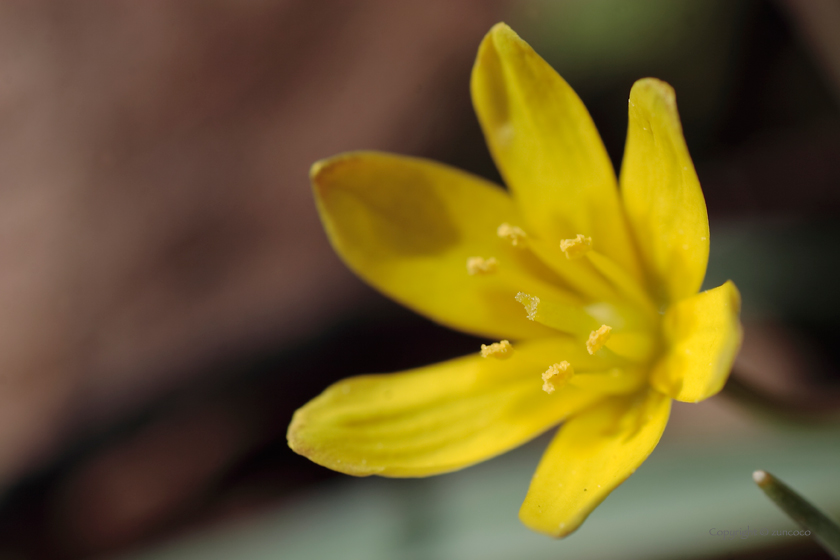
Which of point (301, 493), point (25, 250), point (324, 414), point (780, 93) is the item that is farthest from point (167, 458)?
point (780, 93)

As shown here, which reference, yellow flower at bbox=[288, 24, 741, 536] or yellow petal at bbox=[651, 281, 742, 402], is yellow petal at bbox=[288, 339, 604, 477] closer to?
yellow flower at bbox=[288, 24, 741, 536]

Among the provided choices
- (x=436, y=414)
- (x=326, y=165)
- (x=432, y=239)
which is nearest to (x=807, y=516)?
(x=436, y=414)

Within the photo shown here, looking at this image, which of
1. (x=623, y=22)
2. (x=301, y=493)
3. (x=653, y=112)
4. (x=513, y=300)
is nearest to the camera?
(x=653, y=112)

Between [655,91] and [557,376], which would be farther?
[557,376]

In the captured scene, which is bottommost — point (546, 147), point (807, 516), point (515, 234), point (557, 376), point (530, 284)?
point (807, 516)

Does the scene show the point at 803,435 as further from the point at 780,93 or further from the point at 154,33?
the point at 154,33

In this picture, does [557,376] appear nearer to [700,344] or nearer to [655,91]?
[700,344]
